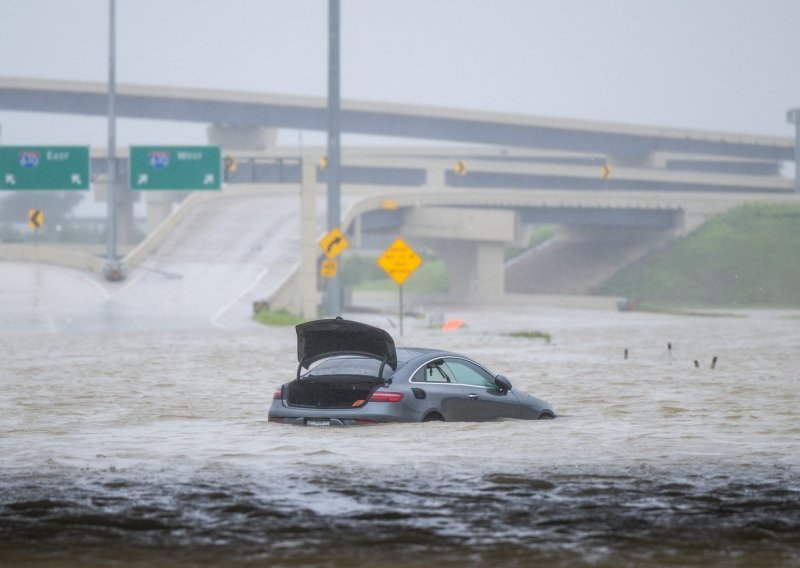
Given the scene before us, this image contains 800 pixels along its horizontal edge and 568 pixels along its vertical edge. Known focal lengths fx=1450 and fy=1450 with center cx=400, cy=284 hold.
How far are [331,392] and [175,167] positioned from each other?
149ft

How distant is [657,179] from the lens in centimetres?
12262

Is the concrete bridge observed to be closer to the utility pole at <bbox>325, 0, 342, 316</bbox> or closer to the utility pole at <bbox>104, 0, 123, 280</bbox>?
the utility pole at <bbox>104, 0, 123, 280</bbox>

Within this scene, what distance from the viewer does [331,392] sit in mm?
16172

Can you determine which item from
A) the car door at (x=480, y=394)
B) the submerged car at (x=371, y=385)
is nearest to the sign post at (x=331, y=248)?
the car door at (x=480, y=394)

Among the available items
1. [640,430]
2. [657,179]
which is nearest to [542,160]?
[657,179]

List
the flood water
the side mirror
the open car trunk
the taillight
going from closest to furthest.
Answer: the flood water → the taillight → the open car trunk → the side mirror

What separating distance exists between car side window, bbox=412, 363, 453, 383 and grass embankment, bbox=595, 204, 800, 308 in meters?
69.8

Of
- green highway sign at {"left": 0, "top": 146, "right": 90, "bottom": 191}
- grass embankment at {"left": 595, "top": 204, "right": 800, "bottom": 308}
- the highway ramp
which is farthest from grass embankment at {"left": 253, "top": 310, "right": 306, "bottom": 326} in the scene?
grass embankment at {"left": 595, "top": 204, "right": 800, "bottom": 308}

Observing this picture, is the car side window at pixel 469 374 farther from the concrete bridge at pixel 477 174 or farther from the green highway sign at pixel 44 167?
the green highway sign at pixel 44 167

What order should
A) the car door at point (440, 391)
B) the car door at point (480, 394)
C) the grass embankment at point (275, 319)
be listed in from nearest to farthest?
the car door at point (440, 391), the car door at point (480, 394), the grass embankment at point (275, 319)

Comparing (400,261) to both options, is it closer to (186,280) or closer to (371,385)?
(186,280)

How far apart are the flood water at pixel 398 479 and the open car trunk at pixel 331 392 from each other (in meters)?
0.39

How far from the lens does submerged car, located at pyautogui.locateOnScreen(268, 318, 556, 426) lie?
15.8 m

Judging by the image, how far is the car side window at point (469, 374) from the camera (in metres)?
17.1
